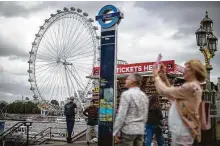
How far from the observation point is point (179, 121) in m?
3.26

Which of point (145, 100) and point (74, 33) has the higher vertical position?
point (74, 33)

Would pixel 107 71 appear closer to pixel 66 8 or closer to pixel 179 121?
pixel 179 121

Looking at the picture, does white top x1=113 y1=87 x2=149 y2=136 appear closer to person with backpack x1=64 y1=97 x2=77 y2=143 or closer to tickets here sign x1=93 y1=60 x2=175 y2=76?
person with backpack x1=64 y1=97 x2=77 y2=143

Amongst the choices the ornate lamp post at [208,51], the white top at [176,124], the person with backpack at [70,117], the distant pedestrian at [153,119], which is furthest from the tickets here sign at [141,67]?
the white top at [176,124]

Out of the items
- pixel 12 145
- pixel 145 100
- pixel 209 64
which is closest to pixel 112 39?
pixel 209 64

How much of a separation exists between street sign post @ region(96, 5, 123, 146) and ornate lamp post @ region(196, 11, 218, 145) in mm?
3068

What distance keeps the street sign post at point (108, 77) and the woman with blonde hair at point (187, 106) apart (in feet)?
16.1

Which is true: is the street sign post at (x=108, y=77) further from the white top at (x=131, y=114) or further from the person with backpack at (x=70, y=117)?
the white top at (x=131, y=114)

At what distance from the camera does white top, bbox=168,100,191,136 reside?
3.23 meters

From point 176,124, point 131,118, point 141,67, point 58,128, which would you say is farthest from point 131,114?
point 58,128

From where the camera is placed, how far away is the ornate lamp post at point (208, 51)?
1018cm

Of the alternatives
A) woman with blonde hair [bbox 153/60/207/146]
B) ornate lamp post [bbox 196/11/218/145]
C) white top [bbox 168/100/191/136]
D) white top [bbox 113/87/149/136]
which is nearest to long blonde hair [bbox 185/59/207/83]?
woman with blonde hair [bbox 153/60/207/146]

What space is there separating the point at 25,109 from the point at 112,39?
92093mm

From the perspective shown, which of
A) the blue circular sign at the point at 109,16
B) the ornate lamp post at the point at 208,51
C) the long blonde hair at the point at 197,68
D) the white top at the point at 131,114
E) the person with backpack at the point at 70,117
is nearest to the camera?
the long blonde hair at the point at 197,68
